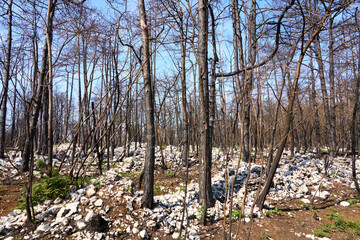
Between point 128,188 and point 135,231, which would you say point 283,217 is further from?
point 128,188

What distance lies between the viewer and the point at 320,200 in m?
4.44

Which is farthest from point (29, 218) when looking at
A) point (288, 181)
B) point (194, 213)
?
point (288, 181)

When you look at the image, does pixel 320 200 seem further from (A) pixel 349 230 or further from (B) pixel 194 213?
(B) pixel 194 213

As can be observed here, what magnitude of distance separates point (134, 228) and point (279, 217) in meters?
2.81

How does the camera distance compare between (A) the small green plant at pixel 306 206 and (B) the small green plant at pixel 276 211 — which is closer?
(B) the small green plant at pixel 276 211

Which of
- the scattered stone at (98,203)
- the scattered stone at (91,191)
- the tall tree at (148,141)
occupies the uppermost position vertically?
the tall tree at (148,141)

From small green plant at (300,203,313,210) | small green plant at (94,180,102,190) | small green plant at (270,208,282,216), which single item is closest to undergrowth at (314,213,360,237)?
small green plant at (300,203,313,210)

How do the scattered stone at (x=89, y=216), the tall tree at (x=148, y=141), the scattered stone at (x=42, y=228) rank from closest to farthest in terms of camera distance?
1. the scattered stone at (x=42, y=228)
2. the scattered stone at (x=89, y=216)
3. the tall tree at (x=148, y=141)

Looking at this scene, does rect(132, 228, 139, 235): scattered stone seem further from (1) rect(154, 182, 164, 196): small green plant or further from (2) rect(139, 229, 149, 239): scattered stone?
(1) rect(154, 182, 164, 196): small green plant

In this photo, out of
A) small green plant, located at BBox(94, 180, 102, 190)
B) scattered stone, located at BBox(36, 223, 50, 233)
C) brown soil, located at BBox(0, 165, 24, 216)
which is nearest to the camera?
scattered stone, located at BBox(36, 223, 50, 233)

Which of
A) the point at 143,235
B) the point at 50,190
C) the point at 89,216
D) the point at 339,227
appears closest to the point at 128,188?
the point at 89,216

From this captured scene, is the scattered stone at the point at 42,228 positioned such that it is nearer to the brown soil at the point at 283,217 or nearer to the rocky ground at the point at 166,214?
the rocky ground at the point at 166,214

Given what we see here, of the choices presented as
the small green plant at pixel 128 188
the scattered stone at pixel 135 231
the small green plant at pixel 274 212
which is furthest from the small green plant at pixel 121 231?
the small green plant at pixel 274 212

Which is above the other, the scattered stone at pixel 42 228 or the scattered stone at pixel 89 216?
the scattered stone at pixel 89 216
